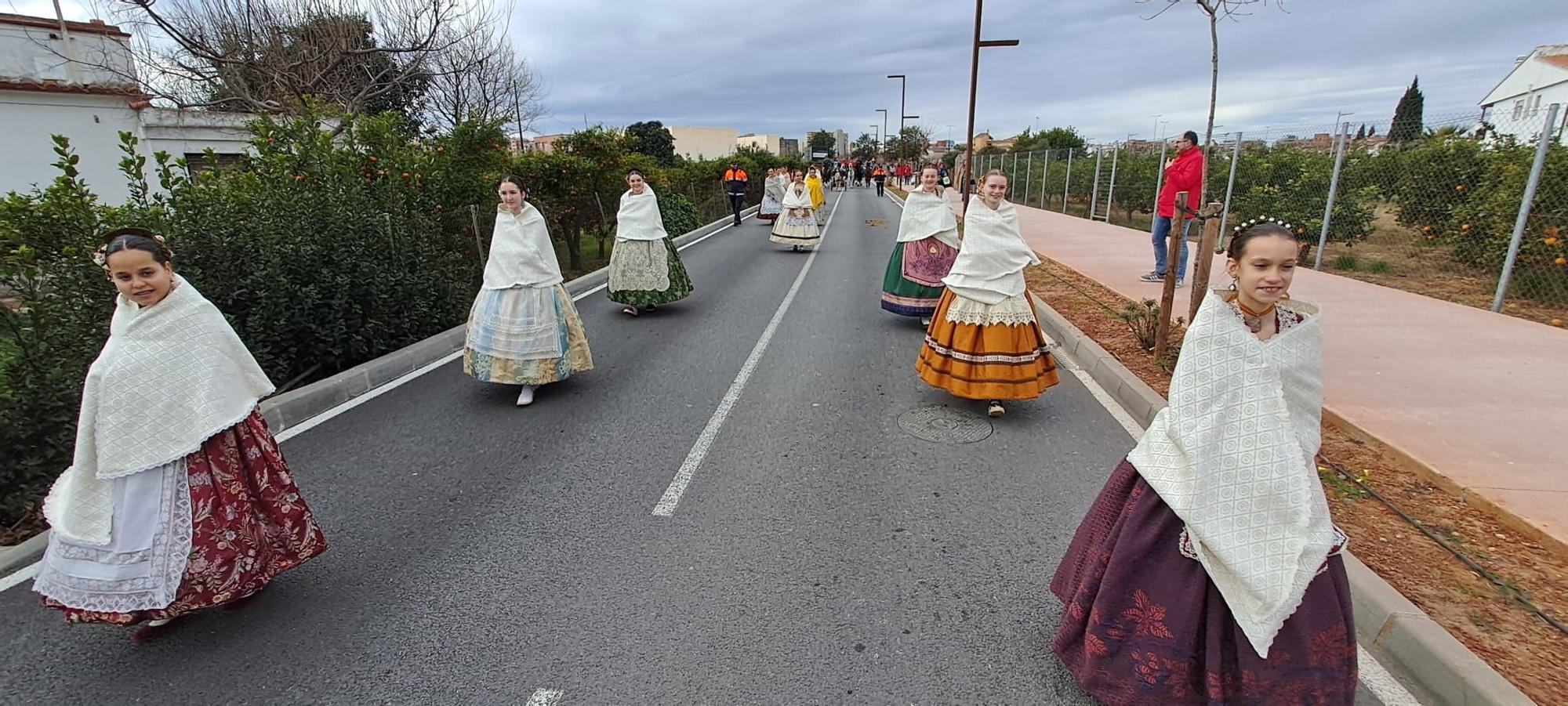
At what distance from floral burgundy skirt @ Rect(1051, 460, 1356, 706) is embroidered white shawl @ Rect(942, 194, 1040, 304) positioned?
280 cm

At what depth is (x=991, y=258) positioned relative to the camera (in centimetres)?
526

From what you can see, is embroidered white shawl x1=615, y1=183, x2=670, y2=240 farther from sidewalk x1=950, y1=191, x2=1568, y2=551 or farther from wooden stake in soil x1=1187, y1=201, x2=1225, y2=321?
sidewalk x1=950, y1=191, x2=1568, y2=551

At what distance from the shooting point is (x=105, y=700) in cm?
260

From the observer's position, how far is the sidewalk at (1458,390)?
3918 millimetres

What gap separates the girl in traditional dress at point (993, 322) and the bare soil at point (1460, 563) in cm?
180

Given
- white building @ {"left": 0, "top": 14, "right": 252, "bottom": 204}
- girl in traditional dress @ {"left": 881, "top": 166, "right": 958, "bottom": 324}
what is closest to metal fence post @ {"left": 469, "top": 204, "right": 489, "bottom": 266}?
girl in traditional dress @ {"left": 881, "top": 166, "right": 958, "bottom": 324}

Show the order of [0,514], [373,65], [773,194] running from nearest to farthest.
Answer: [0,514]
[373,65]
[773,194]

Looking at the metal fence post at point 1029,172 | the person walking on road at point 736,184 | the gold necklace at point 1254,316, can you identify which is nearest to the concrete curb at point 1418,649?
the gold necklace at point 1254,316

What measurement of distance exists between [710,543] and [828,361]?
358 cm

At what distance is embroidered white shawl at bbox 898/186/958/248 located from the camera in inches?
321

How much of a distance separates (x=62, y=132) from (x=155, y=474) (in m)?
17.1

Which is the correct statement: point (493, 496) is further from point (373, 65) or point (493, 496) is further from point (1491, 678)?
point (373, 65)

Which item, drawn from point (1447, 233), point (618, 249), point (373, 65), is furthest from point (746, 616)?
point (373, 65)

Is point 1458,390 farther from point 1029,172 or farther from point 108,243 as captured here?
point 1029,172
